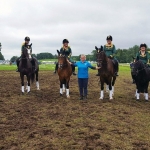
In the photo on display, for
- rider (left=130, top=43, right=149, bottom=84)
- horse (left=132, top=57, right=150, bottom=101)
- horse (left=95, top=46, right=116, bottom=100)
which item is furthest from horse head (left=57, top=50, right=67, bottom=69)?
rider (left=130, top=43, right=149, bottom=84)

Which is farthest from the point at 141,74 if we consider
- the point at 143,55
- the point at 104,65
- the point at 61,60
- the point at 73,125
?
the point at 73,125

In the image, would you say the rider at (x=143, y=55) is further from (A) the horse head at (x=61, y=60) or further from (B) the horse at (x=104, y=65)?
(A) the horse head at (x=61, y=60)

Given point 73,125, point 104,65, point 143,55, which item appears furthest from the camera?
point 143,55

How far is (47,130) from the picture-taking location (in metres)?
7.01

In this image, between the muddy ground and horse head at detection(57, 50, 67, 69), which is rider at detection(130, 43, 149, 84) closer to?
the muddy ground

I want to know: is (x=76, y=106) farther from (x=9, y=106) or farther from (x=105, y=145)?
(x=105, y=145)

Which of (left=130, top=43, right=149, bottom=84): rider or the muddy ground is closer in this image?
the muddy ground

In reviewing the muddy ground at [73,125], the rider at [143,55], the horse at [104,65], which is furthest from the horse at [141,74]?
the muddy ground at [73,125]

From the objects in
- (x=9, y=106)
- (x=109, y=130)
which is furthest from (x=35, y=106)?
(x=109, y=130)

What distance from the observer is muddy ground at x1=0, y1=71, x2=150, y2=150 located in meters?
5.97

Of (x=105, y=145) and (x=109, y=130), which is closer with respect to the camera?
(x=105, y=145)

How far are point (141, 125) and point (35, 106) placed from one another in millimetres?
4634

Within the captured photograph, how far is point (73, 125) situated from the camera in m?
7.56

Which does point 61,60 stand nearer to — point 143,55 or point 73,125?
point 143,55
